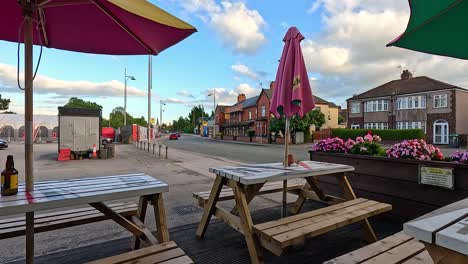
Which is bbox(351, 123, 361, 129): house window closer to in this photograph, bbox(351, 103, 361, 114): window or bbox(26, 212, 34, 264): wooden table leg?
bbox(351, 103, 361, 114): window

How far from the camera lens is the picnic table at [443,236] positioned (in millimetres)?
1378

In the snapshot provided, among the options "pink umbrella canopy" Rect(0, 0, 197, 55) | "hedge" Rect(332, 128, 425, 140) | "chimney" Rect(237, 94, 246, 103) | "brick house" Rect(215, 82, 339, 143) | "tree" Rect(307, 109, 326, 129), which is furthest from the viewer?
"chimney" Rect(237, 94, 246, 103)

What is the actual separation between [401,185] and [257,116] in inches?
1560

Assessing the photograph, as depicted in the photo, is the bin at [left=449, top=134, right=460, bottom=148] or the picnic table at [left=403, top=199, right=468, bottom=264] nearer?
the picnic table at [left=403, top=199, right=468, bottom=264]

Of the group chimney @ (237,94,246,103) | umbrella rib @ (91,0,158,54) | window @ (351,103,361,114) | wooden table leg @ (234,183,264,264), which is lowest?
wooden table leg @ (234,183,264,264)

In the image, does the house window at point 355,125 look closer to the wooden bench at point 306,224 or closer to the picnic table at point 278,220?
the picnic table at point 278,220

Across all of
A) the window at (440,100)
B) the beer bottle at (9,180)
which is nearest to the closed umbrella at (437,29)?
the beer bottle at (9,180)

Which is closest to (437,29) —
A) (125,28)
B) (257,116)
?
(125,28)

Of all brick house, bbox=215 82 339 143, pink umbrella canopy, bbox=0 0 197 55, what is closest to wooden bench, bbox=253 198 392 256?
pink umbrella canopy, bbox=0 0 197 55

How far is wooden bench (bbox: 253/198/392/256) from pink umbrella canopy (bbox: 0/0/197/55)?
210 centimetres

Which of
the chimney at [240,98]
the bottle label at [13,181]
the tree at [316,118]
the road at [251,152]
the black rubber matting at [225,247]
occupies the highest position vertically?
the chimney at [240,98]

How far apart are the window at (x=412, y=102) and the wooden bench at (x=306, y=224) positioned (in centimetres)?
3424

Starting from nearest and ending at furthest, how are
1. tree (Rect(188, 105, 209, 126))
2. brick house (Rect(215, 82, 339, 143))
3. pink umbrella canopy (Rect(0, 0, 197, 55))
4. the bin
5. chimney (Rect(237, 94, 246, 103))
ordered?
pink umbrella canopy (Rect(0, 0, 197, 55))
the bin
brick house (Rect(215, 82, 339, 143))
chimney (Rect(237, 94, 246, 103))
tree (Rect(188, 105, 209, 126))

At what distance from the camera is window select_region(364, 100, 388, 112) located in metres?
34.7
